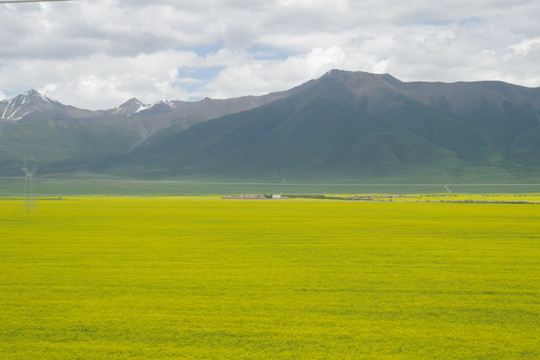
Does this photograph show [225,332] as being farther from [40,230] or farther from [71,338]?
[40,230]

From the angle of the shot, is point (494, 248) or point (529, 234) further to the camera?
point (529, 234)

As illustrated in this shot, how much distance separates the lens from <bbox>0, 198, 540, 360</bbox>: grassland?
7.02m

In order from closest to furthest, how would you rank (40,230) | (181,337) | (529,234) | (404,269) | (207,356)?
(207,356)
(181,337)
(404,269)
(529,234)
(40,230)

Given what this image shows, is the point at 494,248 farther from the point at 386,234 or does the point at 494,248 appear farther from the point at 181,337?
the point at 181,337

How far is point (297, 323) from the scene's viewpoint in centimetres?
796

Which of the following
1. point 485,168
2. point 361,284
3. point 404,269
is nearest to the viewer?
point 361,284

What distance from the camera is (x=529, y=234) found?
2166 centimetres

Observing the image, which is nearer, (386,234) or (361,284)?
(361,284)

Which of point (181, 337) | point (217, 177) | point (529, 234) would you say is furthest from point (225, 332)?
point (217, 177)

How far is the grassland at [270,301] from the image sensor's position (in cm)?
702

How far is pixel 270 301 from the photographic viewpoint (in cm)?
927

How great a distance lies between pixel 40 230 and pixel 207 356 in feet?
63.5

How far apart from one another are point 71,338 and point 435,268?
8.13 metres

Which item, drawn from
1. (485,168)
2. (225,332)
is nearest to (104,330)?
(225,332)
